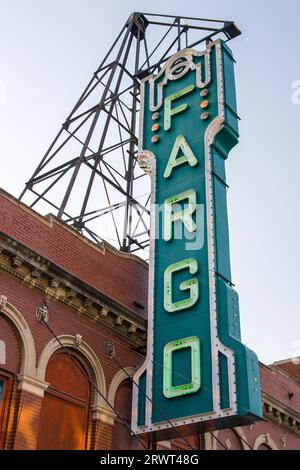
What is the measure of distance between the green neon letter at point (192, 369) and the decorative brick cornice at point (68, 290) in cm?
203

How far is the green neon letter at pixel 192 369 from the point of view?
14531mm

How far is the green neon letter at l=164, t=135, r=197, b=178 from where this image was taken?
Result: 1739 cm

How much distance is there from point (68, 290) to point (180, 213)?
11.0 ft

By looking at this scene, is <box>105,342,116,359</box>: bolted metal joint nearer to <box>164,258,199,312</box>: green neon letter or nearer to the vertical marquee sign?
the vertical marquee sign

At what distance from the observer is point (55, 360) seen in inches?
608

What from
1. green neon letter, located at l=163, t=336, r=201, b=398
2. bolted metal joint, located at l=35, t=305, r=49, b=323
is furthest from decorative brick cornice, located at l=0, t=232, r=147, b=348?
green neon letter, located at l=163, t=336, r=201, b=398

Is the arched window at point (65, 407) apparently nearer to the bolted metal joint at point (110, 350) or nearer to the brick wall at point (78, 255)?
the bolted metal joint at point (110, 350)

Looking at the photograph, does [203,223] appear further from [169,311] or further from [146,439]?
[146,439]

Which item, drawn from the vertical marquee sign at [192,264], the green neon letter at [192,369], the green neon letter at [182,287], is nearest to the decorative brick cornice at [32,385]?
the vertical marquee sign at [192,264]

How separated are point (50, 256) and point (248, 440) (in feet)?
32.5

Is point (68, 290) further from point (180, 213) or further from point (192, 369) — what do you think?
point (192, 369)

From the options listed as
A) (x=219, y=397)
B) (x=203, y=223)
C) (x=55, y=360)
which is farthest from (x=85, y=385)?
(x=203, y=223)

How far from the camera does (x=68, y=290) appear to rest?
15.9m
